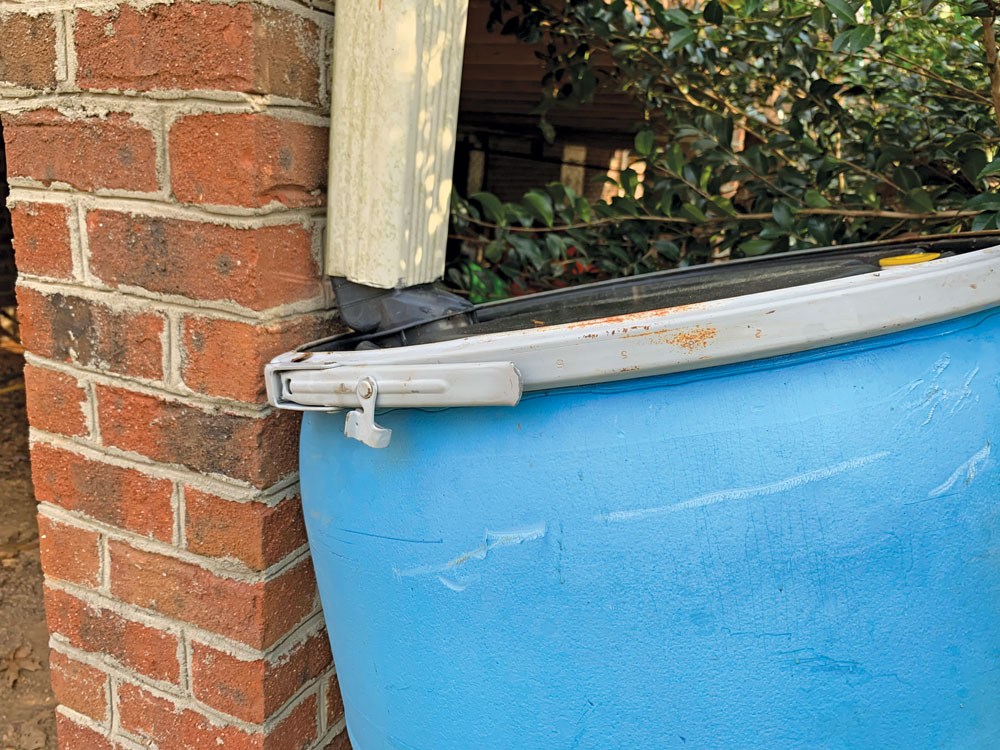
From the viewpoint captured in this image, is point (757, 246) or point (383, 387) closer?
point (383, 387)

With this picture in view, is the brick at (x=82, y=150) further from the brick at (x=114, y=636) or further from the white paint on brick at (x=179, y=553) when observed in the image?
the brick at (x=114, y=636)

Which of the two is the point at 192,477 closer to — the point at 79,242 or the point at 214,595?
the point at 214,595

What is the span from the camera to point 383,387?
64 centimetres

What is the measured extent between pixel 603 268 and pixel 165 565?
1071mm

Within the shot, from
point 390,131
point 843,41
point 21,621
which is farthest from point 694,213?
point 21,621

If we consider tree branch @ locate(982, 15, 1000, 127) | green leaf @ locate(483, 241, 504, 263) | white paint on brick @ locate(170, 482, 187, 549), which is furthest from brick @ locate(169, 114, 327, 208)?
tree branch @ locate(982, 15, 1000, 127)

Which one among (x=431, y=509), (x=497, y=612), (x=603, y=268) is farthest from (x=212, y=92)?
(x=603, y=268)

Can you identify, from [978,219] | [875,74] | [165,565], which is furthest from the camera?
[875,74]

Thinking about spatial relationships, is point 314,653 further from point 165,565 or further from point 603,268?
point 603,268

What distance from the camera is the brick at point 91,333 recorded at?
2.96 feet

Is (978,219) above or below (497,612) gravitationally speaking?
above

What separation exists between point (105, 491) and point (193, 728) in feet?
1.07

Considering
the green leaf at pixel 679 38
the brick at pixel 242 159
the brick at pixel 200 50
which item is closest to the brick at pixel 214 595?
the brick at pixel 242 159

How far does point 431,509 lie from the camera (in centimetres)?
69
